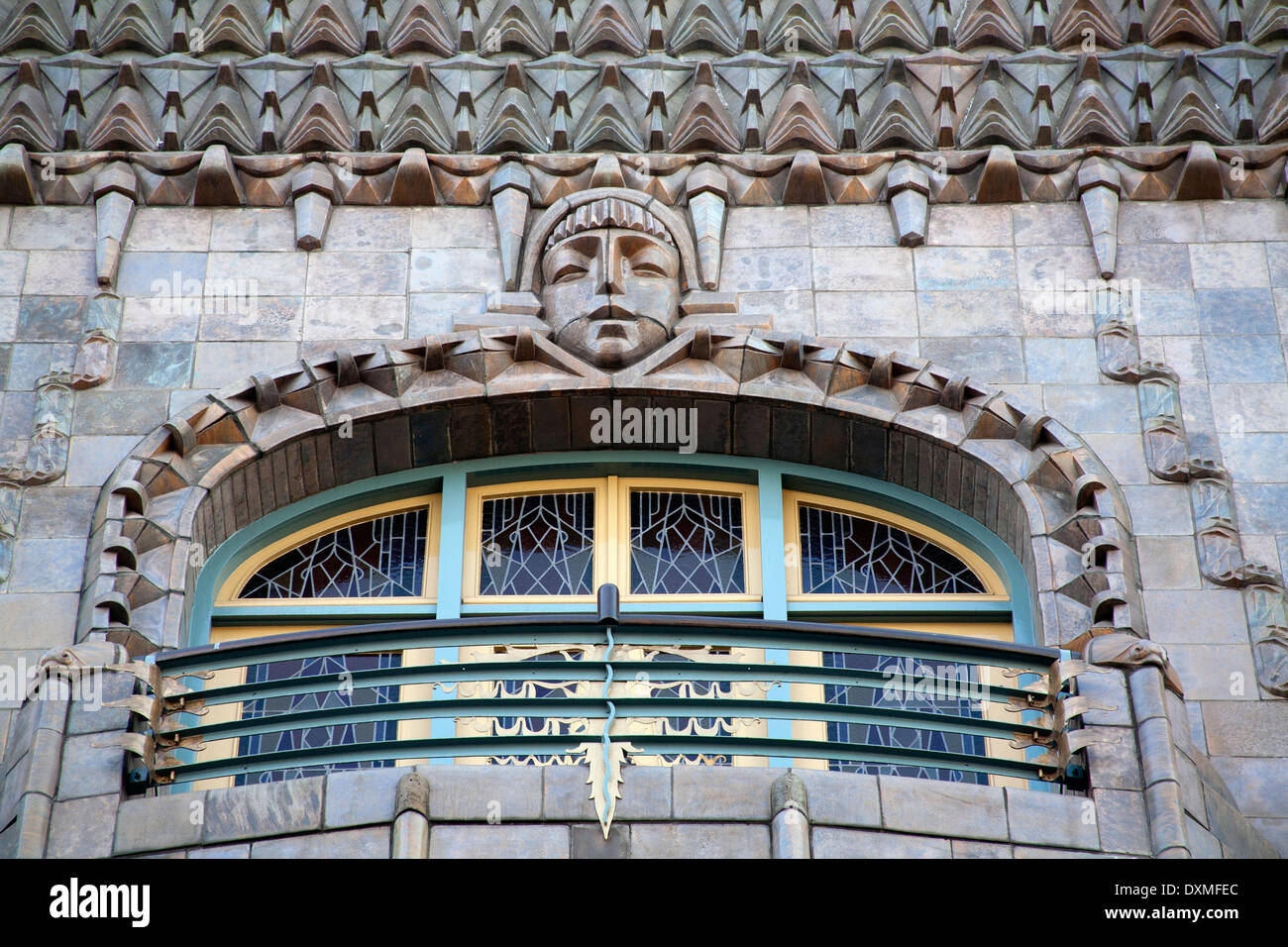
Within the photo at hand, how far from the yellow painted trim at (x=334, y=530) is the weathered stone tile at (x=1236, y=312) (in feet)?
20.2

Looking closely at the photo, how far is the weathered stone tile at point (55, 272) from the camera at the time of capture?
59.7 feet

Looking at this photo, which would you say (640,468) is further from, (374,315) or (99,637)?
(99,637)

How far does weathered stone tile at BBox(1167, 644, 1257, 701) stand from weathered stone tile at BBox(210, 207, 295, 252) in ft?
25.5

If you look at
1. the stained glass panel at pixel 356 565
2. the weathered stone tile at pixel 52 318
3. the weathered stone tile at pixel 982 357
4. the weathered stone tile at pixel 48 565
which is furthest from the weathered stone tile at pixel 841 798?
the weathered stone tile at pixel 52 318

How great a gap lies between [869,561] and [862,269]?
8.46 ft

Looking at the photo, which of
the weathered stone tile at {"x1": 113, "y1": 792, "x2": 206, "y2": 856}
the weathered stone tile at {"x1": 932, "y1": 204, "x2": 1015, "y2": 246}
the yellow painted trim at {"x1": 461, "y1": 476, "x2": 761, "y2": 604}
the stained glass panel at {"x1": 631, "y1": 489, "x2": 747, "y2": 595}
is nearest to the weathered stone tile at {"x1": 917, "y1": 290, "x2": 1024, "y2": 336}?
the weathered stone tile at {"x1": 932, "y1": 204, "x2": 1015, "y2": 246}

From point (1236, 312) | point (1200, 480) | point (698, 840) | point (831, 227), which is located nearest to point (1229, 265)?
point (1236, 312)

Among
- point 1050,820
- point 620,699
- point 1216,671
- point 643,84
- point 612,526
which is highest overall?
point 643,84

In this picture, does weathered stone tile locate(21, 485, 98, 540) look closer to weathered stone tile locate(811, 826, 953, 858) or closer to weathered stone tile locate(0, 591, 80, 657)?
weathered stone tile locate(0, 591, 80, 657)

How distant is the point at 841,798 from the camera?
532 inches

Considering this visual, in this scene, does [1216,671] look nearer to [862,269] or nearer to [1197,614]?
[1197,614]

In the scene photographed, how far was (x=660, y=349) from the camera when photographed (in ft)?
57.8
